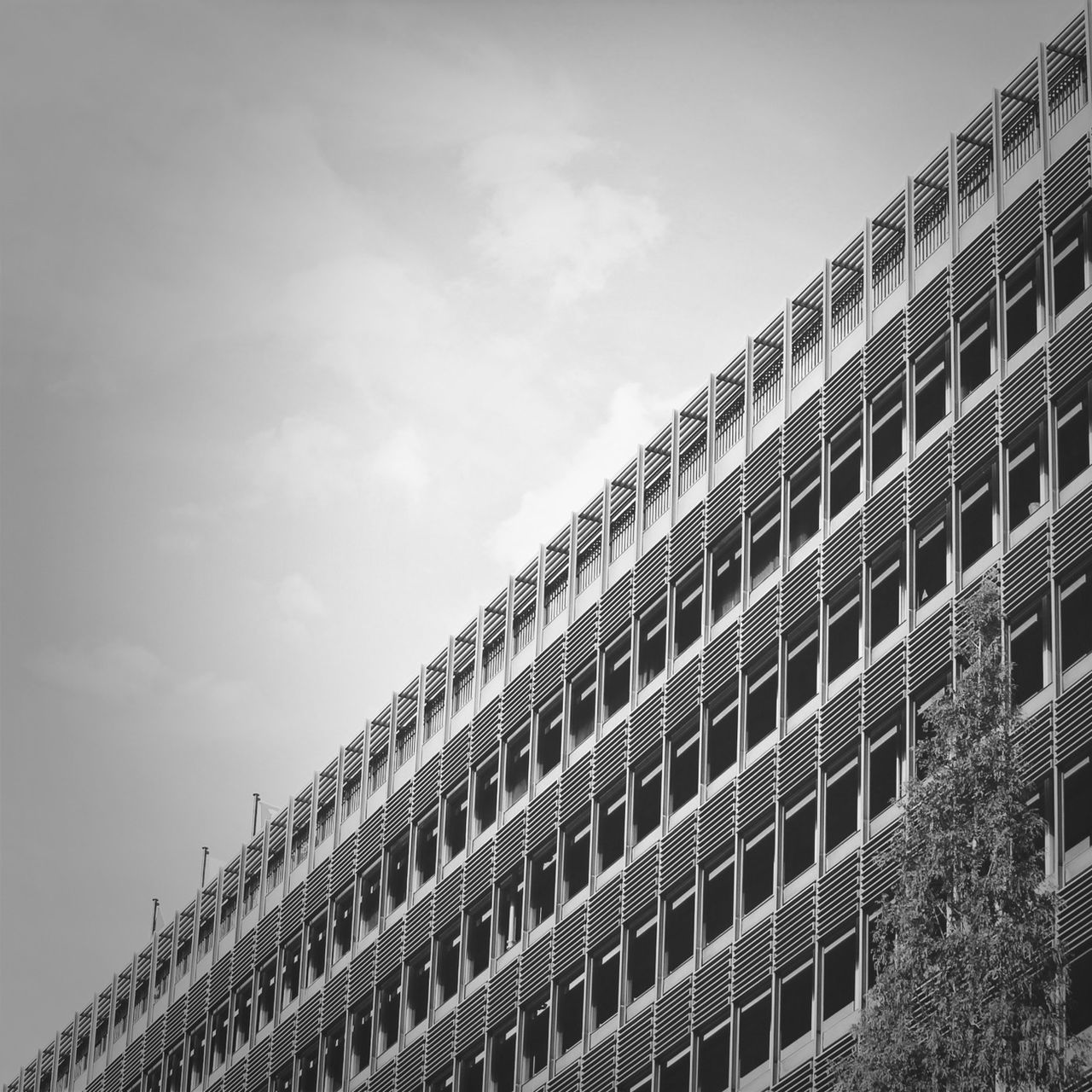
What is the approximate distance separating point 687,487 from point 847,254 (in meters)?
7.96

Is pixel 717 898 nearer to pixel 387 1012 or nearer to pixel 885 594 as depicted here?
pixel 885 594

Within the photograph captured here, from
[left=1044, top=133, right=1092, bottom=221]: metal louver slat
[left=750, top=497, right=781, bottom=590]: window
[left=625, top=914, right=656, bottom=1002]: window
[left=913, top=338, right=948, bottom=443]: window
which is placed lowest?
[left=625, top=914, right=656, bottom=1002]: window

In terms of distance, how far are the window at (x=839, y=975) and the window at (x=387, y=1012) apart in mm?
19509

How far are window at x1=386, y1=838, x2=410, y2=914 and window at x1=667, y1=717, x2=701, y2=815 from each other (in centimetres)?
1336

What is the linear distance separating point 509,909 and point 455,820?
4808mm

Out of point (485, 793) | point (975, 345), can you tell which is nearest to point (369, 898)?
point (485, 793)

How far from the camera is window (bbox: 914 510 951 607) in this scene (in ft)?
160

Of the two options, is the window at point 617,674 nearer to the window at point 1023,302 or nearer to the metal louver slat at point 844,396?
the metal louver slat at point 844,396

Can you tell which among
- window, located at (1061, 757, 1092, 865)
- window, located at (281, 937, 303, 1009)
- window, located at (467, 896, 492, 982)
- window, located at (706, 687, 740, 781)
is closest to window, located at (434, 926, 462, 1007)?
window, located at (467, 896, 492, 982)

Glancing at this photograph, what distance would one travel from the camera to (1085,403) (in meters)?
46.5

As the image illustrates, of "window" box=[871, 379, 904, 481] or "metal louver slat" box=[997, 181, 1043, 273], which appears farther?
"window" box=[871, 379, 904, 481]

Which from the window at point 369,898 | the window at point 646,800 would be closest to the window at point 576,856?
the window at point 646,800

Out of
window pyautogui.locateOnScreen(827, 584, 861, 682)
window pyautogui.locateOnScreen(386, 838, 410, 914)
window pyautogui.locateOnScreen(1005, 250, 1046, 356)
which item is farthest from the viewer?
window pyautogui.locateOnScreen(386, 838, 410, 914)

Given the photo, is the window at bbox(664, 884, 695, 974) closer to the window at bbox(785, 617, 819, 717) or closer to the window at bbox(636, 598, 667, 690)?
the window at bbox(785, 617, 819, 717)
